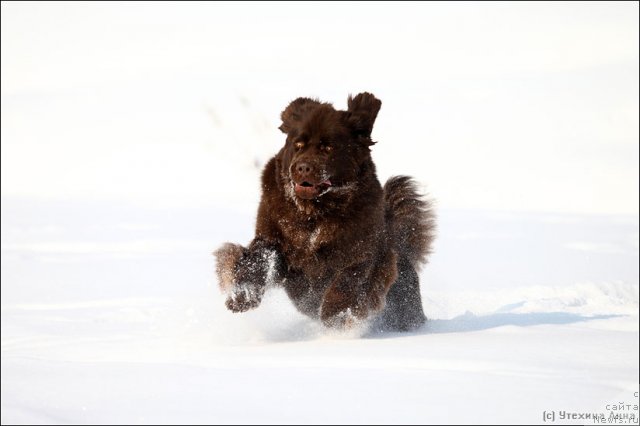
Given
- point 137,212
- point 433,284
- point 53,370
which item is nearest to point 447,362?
point 53,370

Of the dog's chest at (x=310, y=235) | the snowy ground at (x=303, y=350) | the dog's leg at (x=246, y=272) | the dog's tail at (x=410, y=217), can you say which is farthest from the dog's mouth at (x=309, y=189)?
the dog's tail at (x=410, y=217)

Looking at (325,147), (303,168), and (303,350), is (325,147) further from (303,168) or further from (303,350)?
(303,350)

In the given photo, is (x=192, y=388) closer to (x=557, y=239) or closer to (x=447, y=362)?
(x=447, y=362)

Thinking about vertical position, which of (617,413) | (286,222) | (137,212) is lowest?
(617,413)

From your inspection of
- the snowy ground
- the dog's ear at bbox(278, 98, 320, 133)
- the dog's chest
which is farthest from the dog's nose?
the snowy ground

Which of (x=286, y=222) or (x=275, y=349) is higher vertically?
(x=286, y=222)

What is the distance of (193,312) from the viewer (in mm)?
7820

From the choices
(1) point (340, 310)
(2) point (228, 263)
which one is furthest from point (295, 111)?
(1) point (340, 310)

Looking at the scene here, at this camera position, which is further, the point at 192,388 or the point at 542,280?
the point at 542,280

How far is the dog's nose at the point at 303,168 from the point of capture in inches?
211

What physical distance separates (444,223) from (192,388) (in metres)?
15.6

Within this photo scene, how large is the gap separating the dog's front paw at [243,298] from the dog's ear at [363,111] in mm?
1361

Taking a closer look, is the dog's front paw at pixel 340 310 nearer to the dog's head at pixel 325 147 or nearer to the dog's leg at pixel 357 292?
the dog's leg at pixel 357 292

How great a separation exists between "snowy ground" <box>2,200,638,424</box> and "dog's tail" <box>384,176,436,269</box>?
26.7 inches
